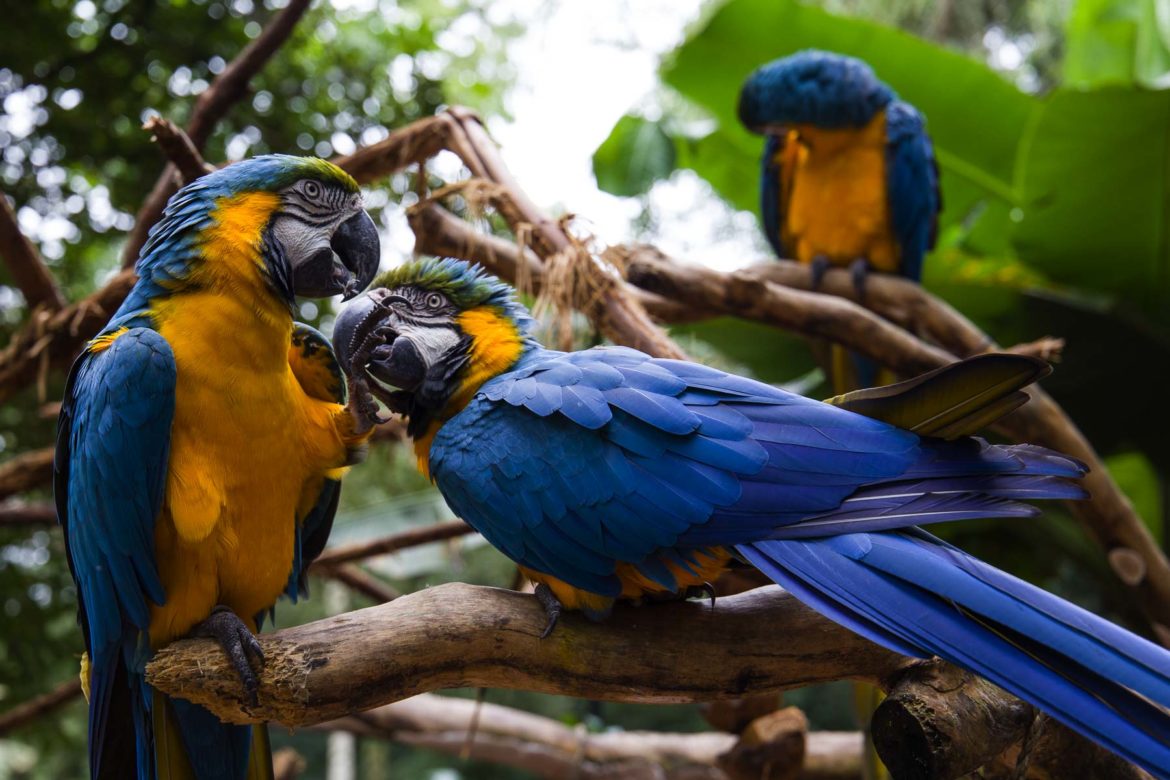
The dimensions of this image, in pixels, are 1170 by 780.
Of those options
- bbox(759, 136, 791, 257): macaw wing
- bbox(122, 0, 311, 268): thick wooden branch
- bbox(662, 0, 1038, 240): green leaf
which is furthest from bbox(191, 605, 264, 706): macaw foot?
bbox(662, 0, 1038, 240): green leaf

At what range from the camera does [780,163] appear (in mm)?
3979

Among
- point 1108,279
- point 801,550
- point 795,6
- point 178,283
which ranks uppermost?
point 795,6

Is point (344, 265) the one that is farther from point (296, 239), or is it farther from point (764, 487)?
point (764, 487)

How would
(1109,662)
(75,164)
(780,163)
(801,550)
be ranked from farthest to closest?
(780,163) < (75,164) < (801,550) < (1109,662)

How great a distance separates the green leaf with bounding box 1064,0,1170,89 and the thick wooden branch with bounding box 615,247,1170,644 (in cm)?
210

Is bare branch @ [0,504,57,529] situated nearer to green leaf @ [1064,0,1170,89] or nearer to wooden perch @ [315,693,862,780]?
wooden perch @ [315,693,862,780]

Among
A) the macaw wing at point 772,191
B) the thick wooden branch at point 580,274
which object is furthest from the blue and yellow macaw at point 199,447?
the macaw wing at point 772,191

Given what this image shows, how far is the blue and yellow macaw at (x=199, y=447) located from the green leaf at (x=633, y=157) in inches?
93.4

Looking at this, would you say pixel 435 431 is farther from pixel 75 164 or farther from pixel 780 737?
pixel 75 164

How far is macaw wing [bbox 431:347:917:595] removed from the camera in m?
1.41

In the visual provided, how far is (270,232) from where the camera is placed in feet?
5.26

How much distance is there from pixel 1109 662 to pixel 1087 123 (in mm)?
2955

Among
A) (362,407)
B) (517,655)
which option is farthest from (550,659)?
(362,407)

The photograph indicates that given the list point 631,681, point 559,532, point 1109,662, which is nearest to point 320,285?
point 559,532
